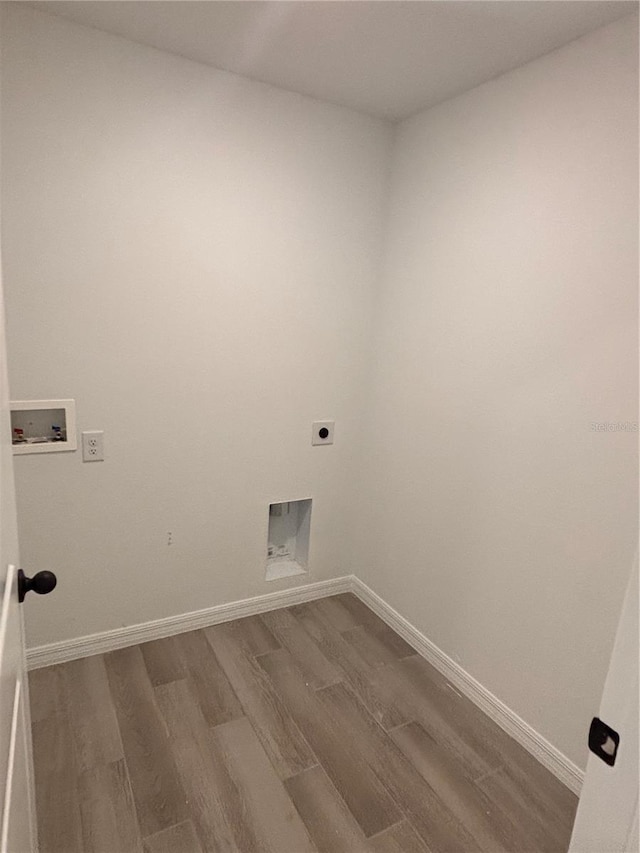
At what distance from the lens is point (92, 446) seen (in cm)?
206

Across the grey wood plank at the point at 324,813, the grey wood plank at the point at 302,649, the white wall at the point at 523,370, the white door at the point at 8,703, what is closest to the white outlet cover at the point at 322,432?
the white wall at the point at 523,370

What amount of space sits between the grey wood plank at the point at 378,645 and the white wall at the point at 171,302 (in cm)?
57

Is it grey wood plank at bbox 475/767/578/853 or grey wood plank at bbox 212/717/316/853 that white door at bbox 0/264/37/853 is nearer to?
grey wood plank at bbox 212/717/316/853

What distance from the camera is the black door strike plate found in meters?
0.76

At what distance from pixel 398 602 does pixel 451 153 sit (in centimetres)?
215

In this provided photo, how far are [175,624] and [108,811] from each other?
0.90 m

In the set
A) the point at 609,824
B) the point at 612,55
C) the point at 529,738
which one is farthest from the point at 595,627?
the point at 612,55

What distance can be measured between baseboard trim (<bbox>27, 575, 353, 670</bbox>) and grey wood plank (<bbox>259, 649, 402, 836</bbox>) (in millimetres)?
353

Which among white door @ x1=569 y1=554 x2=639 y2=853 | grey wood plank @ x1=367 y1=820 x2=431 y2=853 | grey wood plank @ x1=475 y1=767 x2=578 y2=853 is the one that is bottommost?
grey wood plank @ x1=475 y1=767 x2=578 y2=853

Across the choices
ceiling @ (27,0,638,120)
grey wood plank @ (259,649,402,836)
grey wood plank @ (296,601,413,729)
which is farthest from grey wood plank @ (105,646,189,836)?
ceiling @ (27,0,638,120)

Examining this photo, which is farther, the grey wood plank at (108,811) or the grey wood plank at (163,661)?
the grey wood plank at (163,661)

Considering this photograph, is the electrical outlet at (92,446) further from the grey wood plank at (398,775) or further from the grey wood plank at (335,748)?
the grey wood plank at (398,775)

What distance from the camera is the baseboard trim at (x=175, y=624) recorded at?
2.18 meters

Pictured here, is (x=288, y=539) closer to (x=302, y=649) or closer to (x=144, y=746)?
(x=302, y=649)
